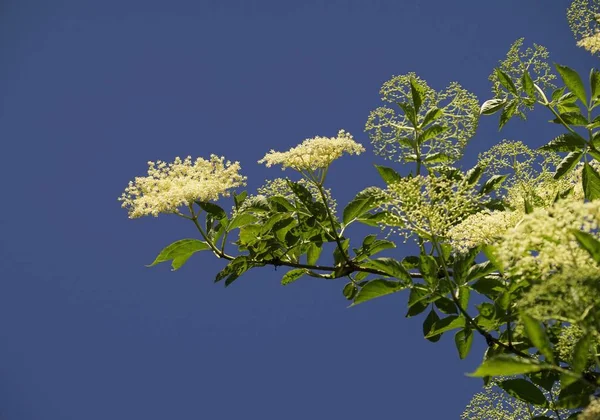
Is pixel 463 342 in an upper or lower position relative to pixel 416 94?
lower

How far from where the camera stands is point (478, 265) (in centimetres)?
218

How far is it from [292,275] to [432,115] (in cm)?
80

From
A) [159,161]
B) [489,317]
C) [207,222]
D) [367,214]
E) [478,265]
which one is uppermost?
[159,161]

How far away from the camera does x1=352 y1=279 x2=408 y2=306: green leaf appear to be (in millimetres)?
2201

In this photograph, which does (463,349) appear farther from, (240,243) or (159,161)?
(159,161)

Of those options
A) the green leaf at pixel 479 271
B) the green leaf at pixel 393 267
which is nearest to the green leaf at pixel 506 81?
the green leaf at pixel 479 271

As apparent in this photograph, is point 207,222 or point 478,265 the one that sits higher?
point 207,222

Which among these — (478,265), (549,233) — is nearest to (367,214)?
(478,265)

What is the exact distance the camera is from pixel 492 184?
2770 mm

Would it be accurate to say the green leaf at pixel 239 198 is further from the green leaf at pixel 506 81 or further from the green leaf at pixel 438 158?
the green leaf at pixel 506 81

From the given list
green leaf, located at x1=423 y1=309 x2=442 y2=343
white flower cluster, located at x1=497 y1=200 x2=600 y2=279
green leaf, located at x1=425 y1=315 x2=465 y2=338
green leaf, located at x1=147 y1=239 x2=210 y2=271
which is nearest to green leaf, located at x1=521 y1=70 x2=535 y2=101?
green leaf, located at x1=423 y1=309 x2=442 y2=343

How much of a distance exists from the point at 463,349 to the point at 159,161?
50.2 inches

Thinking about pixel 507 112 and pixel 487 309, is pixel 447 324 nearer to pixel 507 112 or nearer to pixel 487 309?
pixel 487 309

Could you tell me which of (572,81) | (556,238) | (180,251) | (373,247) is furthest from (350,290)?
(556,238)
